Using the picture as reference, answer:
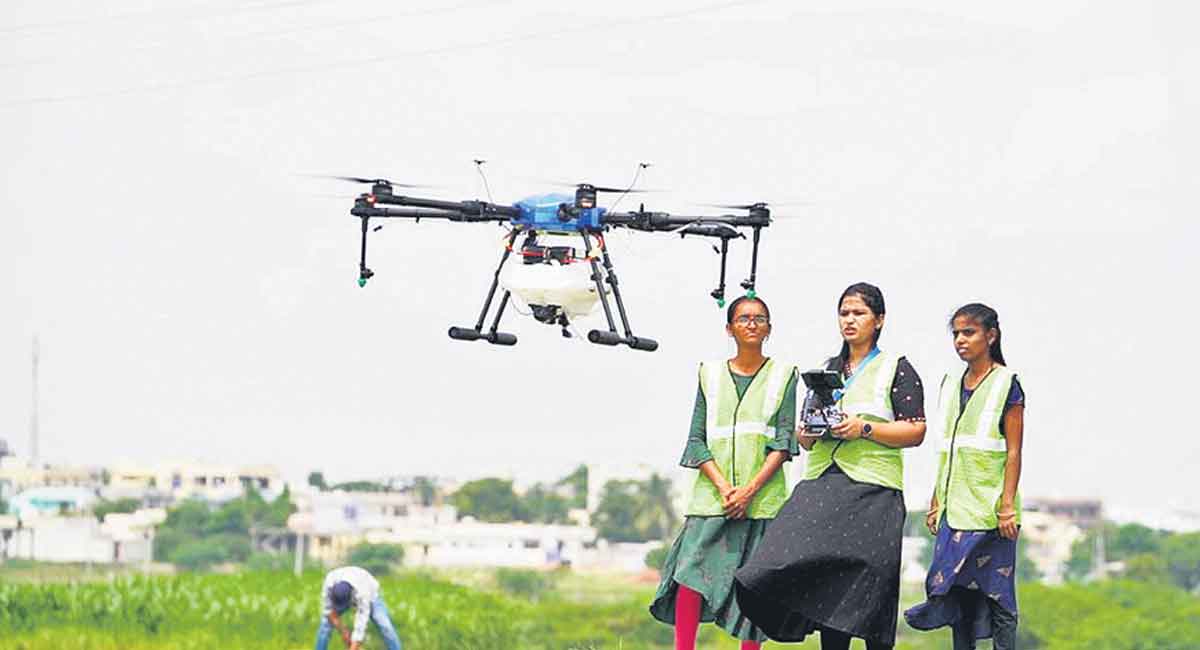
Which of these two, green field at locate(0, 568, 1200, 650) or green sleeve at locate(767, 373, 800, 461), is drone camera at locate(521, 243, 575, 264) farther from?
green sleeve at locate(767, 373, 800, 461)

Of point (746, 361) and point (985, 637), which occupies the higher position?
point (746, 361)

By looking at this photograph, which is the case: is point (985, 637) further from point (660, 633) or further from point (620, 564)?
point (620, 564)

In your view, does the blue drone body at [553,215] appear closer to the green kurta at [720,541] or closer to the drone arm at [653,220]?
the drone arm at [653,220]

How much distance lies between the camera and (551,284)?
14508 mm

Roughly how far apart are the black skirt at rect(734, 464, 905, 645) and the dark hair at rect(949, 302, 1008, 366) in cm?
81

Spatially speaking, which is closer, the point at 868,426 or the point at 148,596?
the point at 868,426

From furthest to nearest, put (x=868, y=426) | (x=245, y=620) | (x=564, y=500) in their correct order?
(x=564, y=500) → (x=245, y=620) → (x=868, y=426)

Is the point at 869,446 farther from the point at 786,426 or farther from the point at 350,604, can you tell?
the point at 350,604

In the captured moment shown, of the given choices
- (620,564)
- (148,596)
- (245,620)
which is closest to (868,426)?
(245,620)

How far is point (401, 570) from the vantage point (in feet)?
199

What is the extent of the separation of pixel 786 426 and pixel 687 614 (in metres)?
1.03

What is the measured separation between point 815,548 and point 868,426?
0.57 m

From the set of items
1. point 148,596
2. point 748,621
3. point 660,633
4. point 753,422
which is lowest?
point 660,633

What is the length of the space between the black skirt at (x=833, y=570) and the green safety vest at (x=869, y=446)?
0.06m
